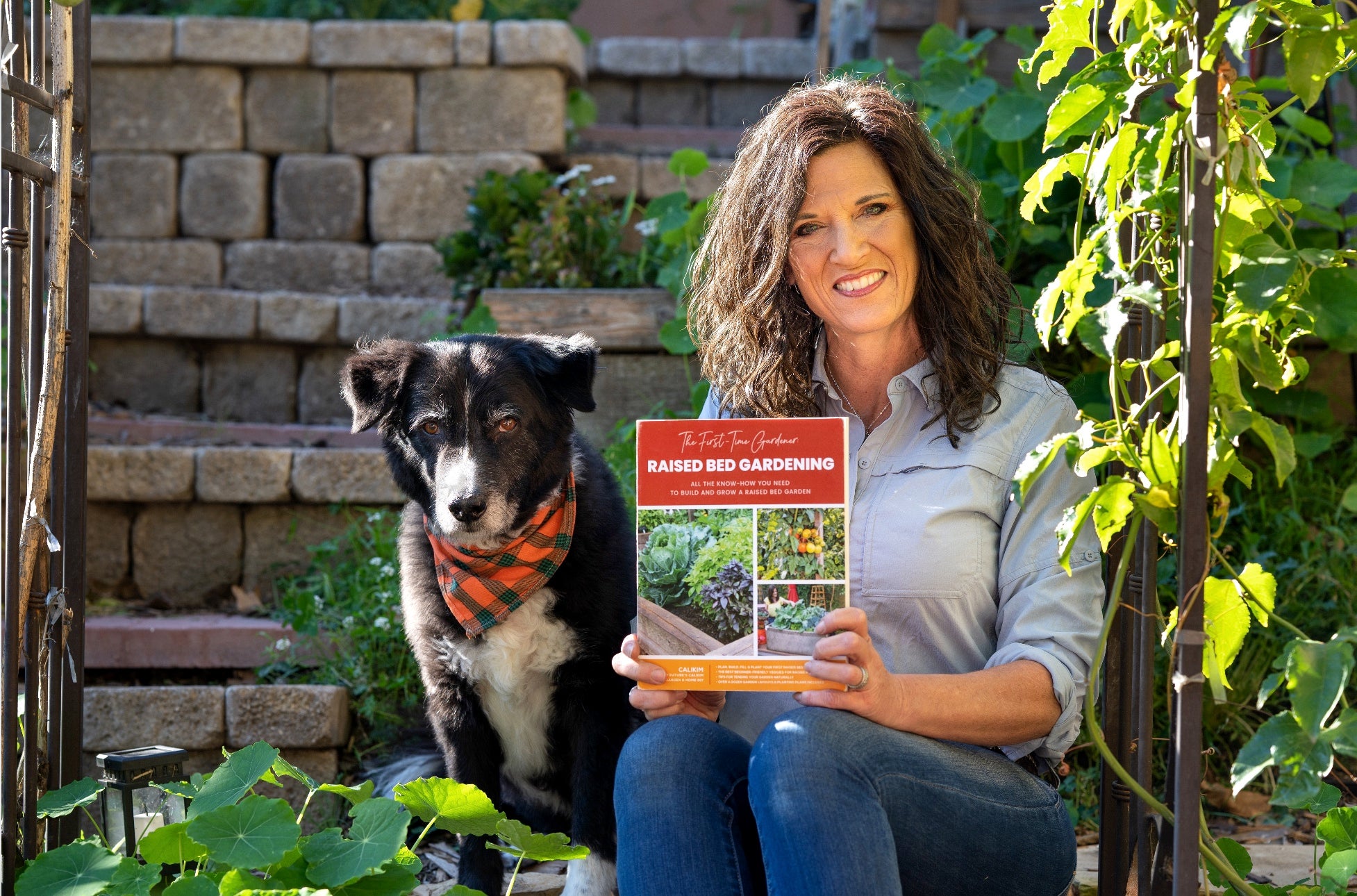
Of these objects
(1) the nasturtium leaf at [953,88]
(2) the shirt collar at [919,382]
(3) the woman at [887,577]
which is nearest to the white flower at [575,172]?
(1) the nasturtium leaf at [953,88]

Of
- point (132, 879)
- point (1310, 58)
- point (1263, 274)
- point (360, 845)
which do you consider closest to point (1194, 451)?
point (1263, 274)

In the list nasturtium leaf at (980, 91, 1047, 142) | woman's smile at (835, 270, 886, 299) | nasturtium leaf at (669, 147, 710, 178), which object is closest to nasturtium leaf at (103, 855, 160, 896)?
woman's smile at (835, 270, 886, 299)

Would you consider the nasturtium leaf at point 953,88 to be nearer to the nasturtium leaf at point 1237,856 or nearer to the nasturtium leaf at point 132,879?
the nasturtium leaf at point 1237,856

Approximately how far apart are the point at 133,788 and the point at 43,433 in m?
0.51

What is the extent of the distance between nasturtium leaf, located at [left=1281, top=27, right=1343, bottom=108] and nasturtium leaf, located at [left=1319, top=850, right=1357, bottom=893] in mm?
942

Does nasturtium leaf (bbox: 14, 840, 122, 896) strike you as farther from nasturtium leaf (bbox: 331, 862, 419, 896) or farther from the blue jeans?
the blue jeans

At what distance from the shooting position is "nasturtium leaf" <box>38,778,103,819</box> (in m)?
1.50

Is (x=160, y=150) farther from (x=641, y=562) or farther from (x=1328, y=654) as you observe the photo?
(x=1328, y=654)

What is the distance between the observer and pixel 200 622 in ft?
10.6

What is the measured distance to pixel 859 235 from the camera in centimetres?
186

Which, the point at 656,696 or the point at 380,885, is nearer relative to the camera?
the point at 380,885

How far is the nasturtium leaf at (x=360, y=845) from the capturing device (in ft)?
4.56

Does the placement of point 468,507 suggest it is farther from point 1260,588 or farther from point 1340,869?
point 1340,869

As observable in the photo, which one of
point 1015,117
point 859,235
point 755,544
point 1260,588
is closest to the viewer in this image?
point 1260,588
